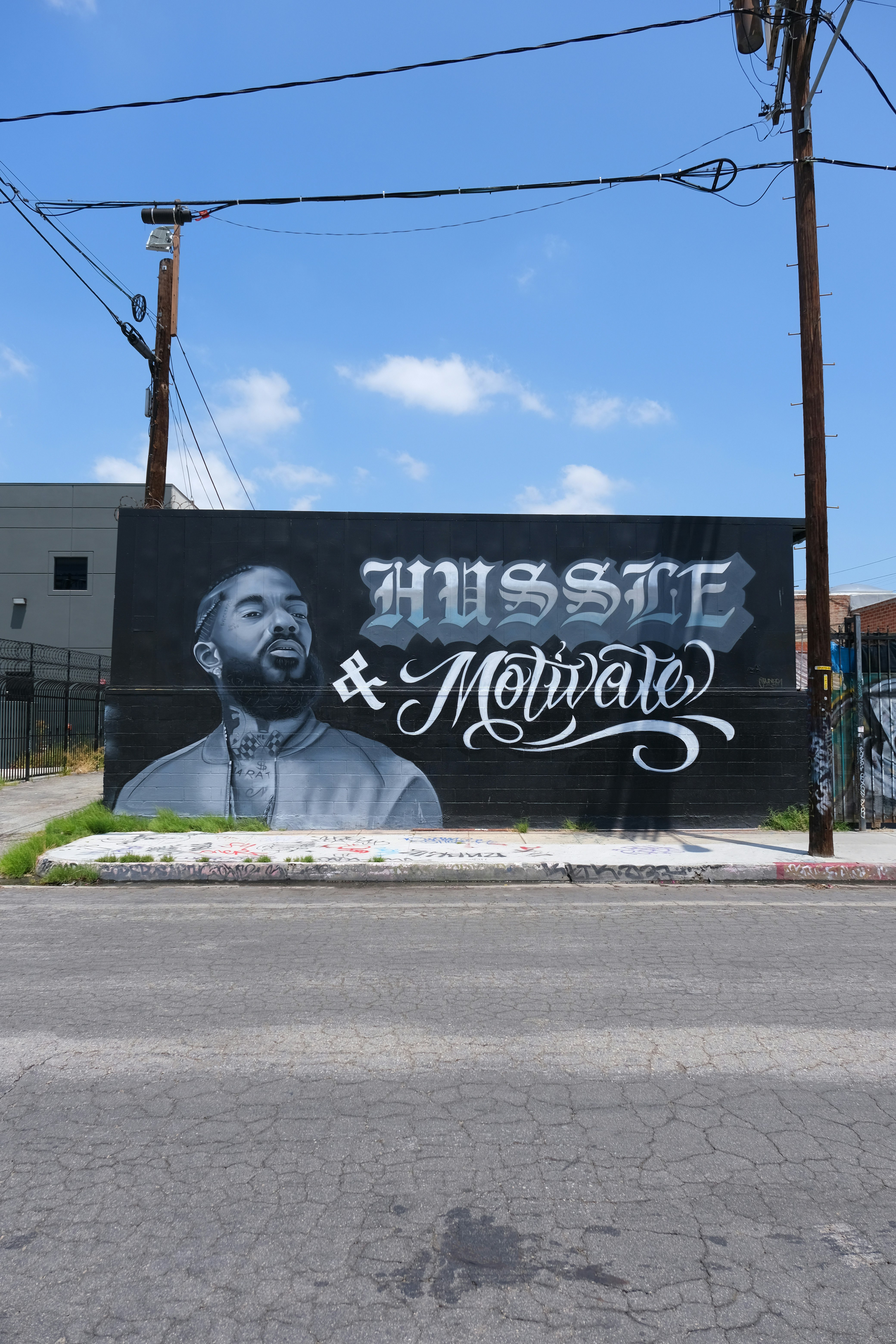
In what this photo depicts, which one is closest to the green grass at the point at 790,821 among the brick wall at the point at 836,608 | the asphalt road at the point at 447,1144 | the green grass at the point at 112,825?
the asphalt road at the point at 447,1144

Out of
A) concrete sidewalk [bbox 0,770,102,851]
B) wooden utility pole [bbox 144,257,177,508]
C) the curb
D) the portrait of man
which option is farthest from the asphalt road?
wooden utility pole [bbox 144,257,177,508]

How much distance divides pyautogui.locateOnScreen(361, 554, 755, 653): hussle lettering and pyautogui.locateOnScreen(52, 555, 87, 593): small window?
24.3m

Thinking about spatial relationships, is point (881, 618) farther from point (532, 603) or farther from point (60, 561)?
point (60, 561)

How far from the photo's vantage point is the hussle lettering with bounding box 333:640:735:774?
13.4 m

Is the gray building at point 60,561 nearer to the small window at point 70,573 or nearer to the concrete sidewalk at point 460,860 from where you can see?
the small window at point 70,573

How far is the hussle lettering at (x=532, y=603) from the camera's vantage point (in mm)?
13500

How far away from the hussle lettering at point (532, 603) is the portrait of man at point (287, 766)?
4.88ft

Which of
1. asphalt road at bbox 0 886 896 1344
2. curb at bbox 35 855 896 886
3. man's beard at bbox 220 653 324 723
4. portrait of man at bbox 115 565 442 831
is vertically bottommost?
asphalt road at bbox 0 886 896 1344

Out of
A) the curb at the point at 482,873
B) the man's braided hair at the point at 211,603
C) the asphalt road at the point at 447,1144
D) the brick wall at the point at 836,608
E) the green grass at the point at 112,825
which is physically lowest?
the asphalt road at the point at 447,1144

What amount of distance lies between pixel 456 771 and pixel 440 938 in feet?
20.3

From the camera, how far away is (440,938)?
23.8 feet

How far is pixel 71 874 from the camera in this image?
1009 cm

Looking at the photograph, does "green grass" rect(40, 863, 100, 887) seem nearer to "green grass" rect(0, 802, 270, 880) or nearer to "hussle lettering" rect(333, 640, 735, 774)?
"green grass" rect(0, 802, 270, 880)

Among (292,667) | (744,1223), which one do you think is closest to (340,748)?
(292,667)
